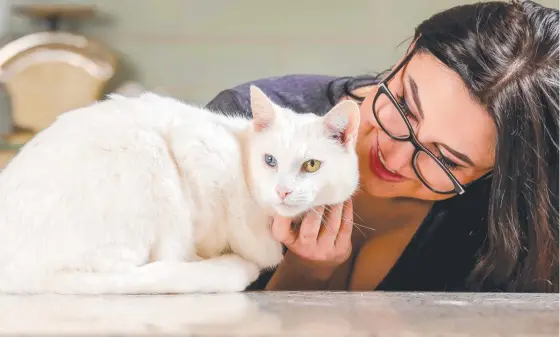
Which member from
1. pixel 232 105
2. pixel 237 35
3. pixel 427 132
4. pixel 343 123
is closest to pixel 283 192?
pixel 343 123

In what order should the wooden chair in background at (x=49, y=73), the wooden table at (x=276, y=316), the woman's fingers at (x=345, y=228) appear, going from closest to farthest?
the wooden table at (x=276, y=316), the woman's fingers at (x=345, y=228), the wooden chair in background at (x=49, y=73)

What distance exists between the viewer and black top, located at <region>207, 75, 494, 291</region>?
1192mm

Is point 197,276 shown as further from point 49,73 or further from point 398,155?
point 49,73

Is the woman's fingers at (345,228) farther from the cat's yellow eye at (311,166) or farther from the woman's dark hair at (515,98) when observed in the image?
the woman's dark hair at (515,98)

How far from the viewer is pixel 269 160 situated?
95 cm

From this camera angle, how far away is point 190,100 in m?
2.36

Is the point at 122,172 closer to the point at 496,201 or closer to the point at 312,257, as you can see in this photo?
the point at 312,257

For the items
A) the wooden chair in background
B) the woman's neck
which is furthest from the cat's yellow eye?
the wooden chair in background

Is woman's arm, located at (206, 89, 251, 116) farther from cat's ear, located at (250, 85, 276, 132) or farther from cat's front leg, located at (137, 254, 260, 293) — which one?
cat's front leg, located at (137, 254, 260, 293)

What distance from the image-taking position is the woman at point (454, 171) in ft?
3.16

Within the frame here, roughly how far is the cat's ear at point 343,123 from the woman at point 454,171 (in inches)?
3.2

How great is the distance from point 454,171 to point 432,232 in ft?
0.70

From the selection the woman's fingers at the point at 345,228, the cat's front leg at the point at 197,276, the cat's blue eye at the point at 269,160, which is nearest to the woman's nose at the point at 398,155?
the woman's fingers at the point at 345,228

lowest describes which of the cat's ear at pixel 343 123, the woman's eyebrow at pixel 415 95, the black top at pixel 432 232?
the black top at pixel 432 232
